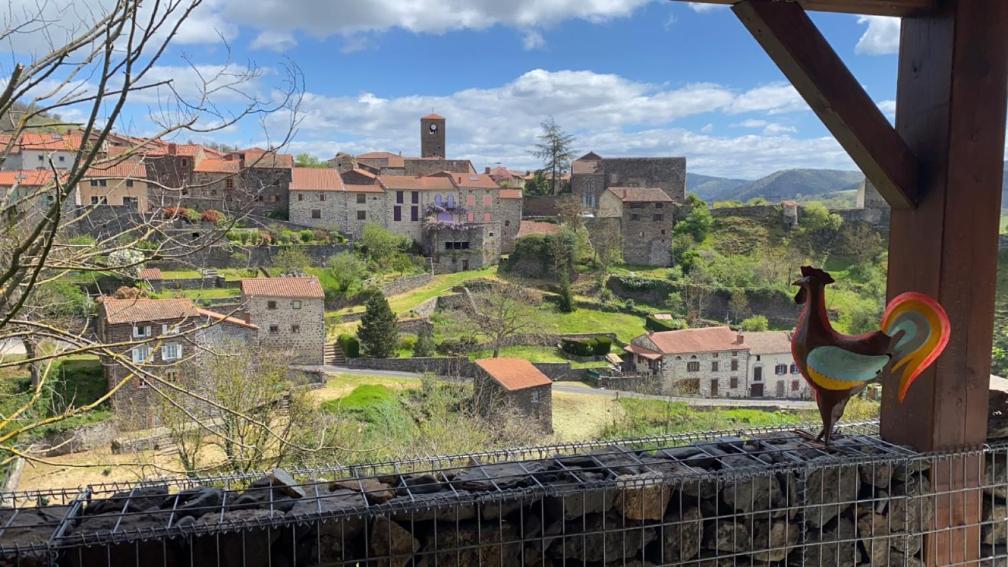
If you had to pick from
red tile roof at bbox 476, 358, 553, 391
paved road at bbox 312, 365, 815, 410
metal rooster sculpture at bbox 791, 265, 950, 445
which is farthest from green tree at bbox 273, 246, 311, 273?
metal rooster sculpture at bbox 791, 265, 950, 445

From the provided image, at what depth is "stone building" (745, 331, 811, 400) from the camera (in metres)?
20.3

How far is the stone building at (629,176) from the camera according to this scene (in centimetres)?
3912

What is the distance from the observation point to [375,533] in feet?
5.03

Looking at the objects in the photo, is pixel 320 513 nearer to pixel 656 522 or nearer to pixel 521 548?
pixel 521 548

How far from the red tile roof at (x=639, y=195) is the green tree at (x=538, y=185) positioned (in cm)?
500

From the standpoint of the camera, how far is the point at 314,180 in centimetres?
3005

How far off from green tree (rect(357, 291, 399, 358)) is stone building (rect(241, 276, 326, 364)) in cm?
125

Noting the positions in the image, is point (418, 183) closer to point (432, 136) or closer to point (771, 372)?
point (432, 136)

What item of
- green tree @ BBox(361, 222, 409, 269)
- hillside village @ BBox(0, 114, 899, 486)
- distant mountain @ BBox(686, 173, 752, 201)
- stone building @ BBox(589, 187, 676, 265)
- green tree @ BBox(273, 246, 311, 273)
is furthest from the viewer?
distant mountain @ BBox(686, 173, 752, 201)

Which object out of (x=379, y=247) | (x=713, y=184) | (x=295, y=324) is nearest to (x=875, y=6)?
(x=295, y=324)

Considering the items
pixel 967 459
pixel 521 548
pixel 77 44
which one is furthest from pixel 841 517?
pixel 77 44

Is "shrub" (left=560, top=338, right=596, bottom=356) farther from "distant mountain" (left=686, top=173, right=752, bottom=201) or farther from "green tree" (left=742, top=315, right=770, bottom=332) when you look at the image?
"distant mountain" (left=686, top=173, right=752, bottom=201)

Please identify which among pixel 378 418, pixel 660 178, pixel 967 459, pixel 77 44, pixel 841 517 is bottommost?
pixel 378 418

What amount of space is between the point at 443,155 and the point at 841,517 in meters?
45.4
